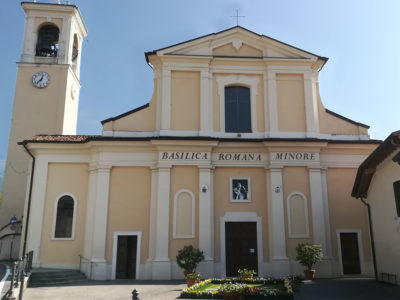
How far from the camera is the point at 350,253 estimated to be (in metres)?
18.9

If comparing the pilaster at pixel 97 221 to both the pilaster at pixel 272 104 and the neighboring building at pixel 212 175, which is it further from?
the pilaster at pixel 272 104

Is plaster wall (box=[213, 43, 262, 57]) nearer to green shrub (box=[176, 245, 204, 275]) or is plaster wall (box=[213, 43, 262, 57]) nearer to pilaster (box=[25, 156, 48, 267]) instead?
green shrub (box=[176, 245, 204, 275])

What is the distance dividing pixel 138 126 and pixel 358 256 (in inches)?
474

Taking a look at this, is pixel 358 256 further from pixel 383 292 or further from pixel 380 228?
pixel 383 292

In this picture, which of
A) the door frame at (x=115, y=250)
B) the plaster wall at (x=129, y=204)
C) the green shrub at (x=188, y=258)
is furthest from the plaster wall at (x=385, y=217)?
the door frame at (x=115, y=250)

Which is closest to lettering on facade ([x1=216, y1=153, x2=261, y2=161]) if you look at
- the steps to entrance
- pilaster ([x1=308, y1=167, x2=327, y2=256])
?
pilaster ([x1=308, y1=167, x2=327, y2=256])

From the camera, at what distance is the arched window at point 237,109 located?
20.2 m

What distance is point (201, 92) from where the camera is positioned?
65.4 feet

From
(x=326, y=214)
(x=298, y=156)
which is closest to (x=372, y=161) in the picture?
(x=298, y=156)

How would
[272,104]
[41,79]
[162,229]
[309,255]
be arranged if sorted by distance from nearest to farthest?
[309,255] → [162,229] → [272,104] → [41,79]

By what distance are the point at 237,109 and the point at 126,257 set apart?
29.1 ft

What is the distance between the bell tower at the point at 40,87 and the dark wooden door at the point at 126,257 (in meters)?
9.36

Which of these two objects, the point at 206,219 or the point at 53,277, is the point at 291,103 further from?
the point at 53,277

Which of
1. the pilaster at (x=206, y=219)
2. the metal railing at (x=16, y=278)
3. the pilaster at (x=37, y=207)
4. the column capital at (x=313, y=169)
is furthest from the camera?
the column capital at (x=313, y=169)
